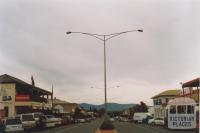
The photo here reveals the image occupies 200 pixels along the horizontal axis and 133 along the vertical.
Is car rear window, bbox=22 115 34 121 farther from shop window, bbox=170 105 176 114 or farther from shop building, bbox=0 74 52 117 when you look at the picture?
shop building, bbox=0 74 52 117

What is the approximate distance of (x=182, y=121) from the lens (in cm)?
4462

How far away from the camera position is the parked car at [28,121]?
48406 mm

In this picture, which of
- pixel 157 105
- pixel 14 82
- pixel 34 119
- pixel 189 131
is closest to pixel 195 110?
pixel 189 131

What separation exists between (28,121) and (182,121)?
50.8ft

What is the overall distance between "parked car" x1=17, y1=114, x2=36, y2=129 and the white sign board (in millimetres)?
13897

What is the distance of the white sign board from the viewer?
43531 mm

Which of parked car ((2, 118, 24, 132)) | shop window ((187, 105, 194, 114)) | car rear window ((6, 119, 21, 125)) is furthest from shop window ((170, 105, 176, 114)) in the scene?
car rear window ((6, 119, 21, 125))

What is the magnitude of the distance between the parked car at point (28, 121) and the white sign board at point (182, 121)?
13897 mm

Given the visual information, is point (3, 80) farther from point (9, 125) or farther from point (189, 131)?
point (189, 131)

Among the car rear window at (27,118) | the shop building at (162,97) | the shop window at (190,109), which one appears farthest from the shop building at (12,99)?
the shop building at (162,97)

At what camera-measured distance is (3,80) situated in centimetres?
7931

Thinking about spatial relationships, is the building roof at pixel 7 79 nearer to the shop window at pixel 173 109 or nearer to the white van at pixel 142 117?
the white van at pixel 142 117

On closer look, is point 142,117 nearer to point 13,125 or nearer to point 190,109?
point 190,109

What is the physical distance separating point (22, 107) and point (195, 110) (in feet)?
139
